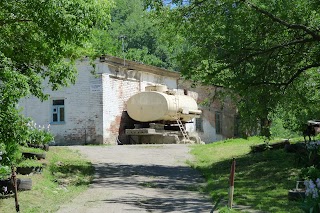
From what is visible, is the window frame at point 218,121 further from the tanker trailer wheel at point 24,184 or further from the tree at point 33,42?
the tanker trailer wheel at point 24,184

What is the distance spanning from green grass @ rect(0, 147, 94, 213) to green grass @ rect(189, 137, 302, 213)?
3362 millimetres

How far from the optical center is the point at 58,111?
1130 inches

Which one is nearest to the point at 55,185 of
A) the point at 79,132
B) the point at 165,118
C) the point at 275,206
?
the point at 275,206

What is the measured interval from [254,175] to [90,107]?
13872mm

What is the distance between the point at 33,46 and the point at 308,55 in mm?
7896

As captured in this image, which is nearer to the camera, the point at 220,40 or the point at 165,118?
the point at 220,40

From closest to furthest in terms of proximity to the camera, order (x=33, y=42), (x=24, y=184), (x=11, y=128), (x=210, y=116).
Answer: (x=11, y=128) < (x=33, y=42) < (x=24, y=184) < (x=210, y=116)

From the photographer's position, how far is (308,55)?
15.4m

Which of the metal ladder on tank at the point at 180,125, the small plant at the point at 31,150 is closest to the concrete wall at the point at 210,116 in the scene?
the metal ladder on tank at the point at 180,125

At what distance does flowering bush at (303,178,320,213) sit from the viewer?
6426 mm

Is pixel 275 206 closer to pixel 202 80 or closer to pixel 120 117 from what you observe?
pixel 202 80

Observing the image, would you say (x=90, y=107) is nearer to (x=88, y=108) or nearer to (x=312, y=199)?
(x=88, y=108)

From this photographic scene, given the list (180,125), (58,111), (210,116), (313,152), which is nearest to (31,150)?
(313,152)

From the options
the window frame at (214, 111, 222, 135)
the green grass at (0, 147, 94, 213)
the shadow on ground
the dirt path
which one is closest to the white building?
the dirt path
